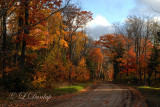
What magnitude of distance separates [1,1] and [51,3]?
457cm

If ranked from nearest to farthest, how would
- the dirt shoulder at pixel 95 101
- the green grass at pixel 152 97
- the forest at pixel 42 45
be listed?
the dirt shoulder at pixel 95 101, the green grass at pixel 152 97, the forest at pixel 42 45

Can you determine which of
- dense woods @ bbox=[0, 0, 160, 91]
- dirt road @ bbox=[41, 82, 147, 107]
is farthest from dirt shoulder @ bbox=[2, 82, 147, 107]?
dense woods @ bbox=[0, 0, 160, 91]

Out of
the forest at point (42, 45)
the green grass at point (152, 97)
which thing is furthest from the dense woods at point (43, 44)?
the green grass at point (152, 97)

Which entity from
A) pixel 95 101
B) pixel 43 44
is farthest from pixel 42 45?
pixel 95 101

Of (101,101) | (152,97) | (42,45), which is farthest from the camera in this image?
(42,45)

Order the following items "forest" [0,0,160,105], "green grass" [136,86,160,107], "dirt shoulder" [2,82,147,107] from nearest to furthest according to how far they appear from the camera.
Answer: "dirt shoulder" [2,82,147,107], "green grass" [136,86,160,107], "forest" [0,0,160,105]

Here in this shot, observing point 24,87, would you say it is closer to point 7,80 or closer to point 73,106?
point 7,80

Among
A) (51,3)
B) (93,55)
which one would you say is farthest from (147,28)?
(93,55)

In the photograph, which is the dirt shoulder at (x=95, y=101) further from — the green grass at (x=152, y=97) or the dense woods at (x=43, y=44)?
the dense woods at (x=43, y=44)

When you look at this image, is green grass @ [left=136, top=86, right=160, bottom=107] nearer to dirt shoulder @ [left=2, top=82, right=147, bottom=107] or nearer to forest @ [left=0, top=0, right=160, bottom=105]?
dirt shoulder @ [left=2, top=82, right=147, bottom=107]

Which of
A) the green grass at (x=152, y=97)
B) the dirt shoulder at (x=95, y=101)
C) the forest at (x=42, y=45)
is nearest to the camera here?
the dirt shoulder at (x=95, y=101)

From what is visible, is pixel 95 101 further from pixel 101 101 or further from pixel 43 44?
pixel 43 44

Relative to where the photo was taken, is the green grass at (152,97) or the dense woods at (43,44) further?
the dense woods at (43,44)

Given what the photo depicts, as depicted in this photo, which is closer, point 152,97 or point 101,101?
point 101,101
